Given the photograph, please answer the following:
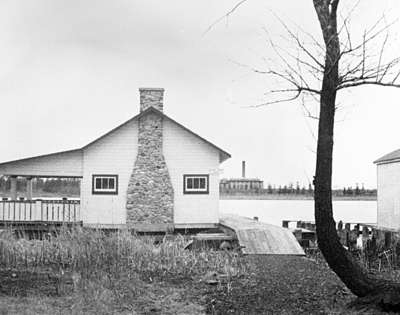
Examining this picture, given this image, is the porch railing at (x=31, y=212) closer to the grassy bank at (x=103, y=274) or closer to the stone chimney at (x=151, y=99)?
the stone chimney at (x=151, y=99)

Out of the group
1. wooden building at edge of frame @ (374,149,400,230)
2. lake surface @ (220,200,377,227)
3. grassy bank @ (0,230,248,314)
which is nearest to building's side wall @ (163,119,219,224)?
grassy bank @ (0,230,248,314)

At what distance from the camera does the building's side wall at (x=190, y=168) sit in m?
23.7

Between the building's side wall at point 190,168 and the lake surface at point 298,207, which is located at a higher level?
the building's side wall at point 190,168

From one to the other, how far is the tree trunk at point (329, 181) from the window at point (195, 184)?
50.3 ft

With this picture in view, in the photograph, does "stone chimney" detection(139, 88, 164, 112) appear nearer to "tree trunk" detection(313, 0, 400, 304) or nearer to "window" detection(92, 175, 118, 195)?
"window" detection(92, 175, 118, 195)

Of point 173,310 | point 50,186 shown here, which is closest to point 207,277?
point 173,310

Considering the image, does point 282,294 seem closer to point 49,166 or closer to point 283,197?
point 49,166

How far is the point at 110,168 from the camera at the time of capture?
23.6m

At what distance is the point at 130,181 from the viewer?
23547 millimetres

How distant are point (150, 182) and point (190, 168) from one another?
1652mm

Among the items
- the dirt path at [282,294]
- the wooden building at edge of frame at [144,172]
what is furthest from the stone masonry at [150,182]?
the dirt path at [282,294]

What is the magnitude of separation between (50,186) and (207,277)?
26034mm

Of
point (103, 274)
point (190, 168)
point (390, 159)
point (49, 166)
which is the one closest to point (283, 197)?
point (390, 159)

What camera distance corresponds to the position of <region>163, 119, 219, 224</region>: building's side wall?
23.7m
